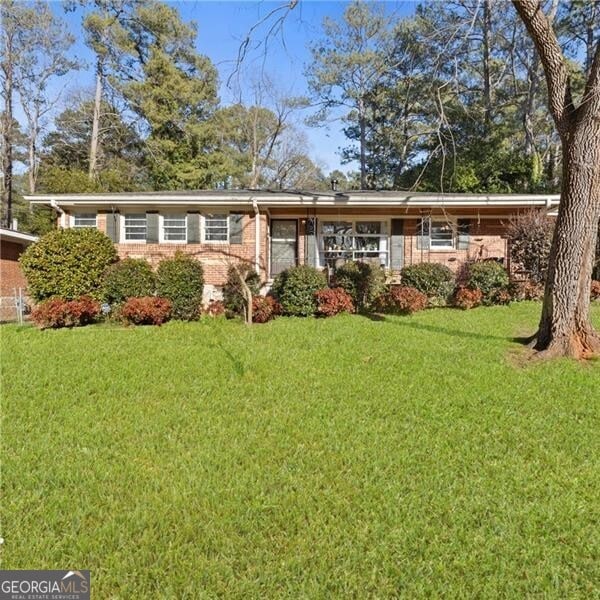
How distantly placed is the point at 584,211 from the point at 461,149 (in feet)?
53.0

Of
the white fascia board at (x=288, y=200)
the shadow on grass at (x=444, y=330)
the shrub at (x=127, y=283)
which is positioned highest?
the white fascia board at (x=288, y=200)

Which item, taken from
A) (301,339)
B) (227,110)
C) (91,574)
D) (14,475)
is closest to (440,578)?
(91,574)

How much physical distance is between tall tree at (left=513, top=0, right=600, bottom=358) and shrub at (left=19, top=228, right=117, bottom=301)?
951cm

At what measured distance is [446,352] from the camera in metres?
6.41

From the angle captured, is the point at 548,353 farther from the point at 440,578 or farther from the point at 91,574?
the point at 91,574

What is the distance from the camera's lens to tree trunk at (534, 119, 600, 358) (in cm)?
589

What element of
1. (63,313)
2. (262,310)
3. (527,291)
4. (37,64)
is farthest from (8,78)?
(527,291)

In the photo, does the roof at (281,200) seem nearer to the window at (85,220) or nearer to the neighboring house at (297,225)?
the neighboring house at (297,225)

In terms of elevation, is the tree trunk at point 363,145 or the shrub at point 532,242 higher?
the tree trunk at point 363,145

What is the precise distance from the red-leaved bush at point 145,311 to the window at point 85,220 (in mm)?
4599

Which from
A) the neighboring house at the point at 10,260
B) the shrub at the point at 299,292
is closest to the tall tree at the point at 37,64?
the neighboring house at the point at 10,260

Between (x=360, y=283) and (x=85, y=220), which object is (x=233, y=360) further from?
(x=85, y=220)

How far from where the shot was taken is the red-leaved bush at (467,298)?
10320 millimetres

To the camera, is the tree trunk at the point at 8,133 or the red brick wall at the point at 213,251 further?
the tree trunk at the point at 8,133
